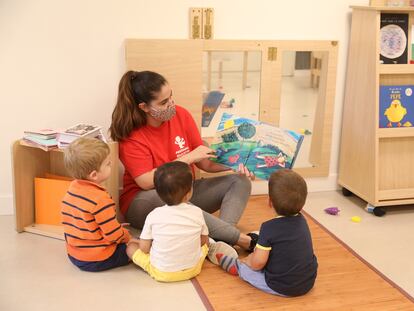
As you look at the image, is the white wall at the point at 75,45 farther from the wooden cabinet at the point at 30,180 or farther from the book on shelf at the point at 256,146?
the book on shelf at the point at 256,146

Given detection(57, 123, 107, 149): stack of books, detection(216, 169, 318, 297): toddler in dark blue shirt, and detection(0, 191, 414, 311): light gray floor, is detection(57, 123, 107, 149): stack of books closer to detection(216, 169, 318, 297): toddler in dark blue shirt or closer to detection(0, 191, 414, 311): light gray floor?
detection(0, 191, 414, 311): light gray floor

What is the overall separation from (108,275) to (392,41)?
6.83 ft

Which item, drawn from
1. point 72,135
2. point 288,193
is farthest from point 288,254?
point 72,135

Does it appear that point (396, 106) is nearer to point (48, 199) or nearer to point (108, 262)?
point (108, 262)

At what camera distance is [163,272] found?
89.9 inches

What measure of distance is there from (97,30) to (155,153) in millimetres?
799

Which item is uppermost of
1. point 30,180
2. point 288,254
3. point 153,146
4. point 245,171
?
point 153,146

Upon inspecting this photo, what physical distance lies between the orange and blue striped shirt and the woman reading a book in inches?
13.4

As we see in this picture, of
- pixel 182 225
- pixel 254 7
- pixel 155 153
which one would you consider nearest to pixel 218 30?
pixel 254 7

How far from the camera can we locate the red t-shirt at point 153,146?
2.66 metres

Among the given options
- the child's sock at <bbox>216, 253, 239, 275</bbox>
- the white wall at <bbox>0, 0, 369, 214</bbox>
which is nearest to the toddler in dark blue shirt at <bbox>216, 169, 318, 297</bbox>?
the child's sock at <bbox>216, 253, 239, 275</bbox>

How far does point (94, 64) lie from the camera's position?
2973 mm

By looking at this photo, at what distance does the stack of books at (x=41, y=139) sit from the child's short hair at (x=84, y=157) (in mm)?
343

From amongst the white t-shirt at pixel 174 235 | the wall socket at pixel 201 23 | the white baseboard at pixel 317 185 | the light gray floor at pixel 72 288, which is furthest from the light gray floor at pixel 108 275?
the wall socket at pixel 201 23
